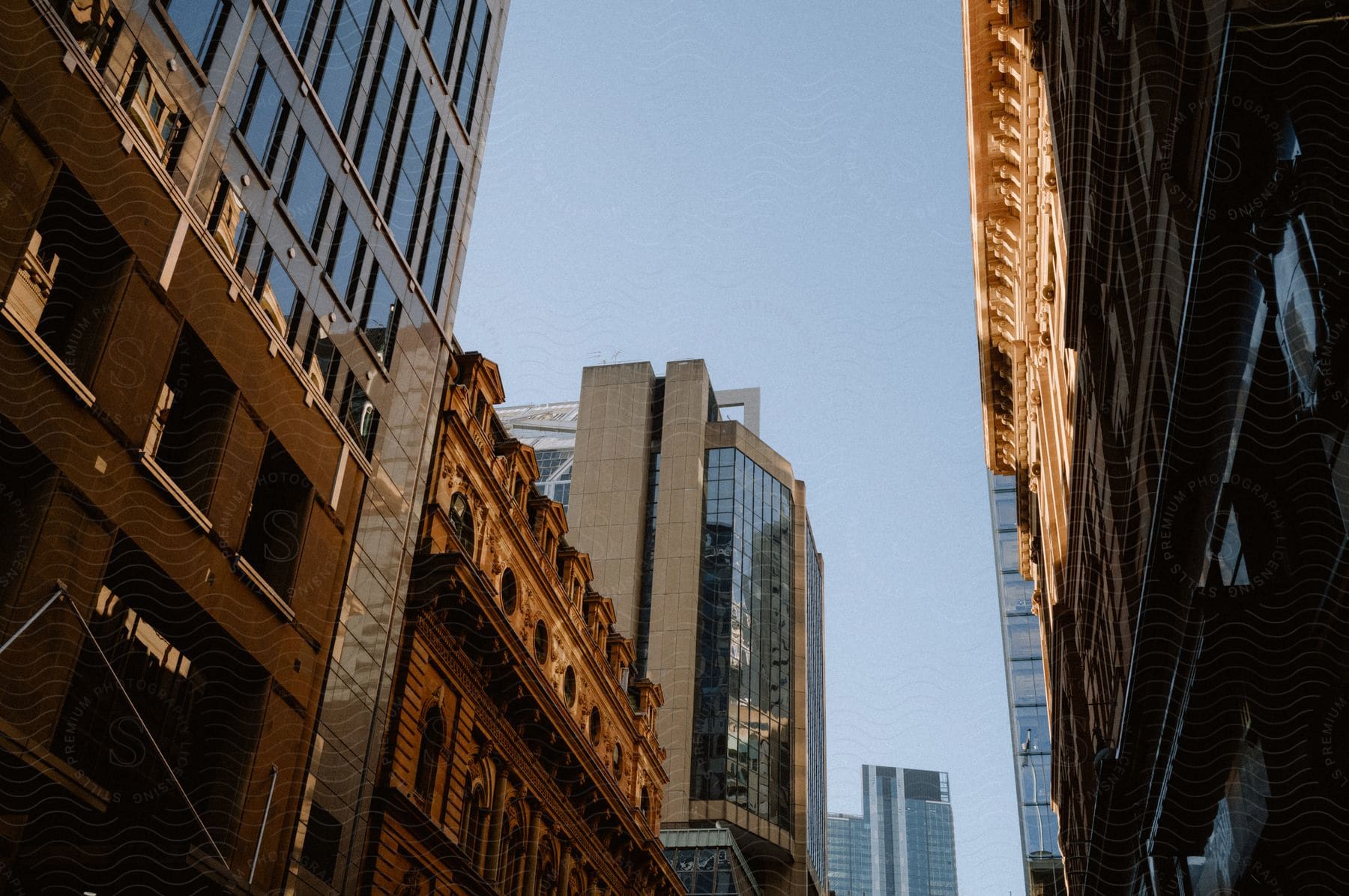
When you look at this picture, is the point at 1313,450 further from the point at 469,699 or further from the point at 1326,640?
the point at 469,699

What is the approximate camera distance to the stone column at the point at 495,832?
73.6ft

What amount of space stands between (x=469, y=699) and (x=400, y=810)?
11.2ft

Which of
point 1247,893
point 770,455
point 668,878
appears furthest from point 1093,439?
point 770,455

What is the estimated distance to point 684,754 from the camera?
61625 mm

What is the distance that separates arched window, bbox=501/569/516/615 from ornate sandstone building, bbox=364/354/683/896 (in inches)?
1.5

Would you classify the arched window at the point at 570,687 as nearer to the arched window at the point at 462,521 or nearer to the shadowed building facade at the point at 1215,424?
the arched window at the point at 462,521

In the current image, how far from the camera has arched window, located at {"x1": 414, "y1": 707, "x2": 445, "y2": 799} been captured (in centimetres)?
1995

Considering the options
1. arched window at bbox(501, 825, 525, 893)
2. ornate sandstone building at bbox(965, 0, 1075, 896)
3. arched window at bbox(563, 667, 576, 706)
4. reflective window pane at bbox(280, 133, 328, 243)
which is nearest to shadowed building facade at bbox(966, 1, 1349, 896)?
ornate sandstone building at bbox(965, 0, 1075, 896)

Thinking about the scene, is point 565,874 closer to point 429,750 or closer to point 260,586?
point 429,750

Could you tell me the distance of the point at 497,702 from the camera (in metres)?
23.0

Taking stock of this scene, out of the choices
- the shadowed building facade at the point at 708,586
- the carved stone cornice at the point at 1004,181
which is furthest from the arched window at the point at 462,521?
the shadowed building facade at the point at 708,586

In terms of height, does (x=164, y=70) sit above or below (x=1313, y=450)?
above

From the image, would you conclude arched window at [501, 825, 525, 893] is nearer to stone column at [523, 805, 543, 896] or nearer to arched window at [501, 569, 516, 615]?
stone column at [523, 805, 543, 896]

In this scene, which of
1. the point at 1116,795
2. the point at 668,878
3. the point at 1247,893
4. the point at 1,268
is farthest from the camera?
the point at 668,878
